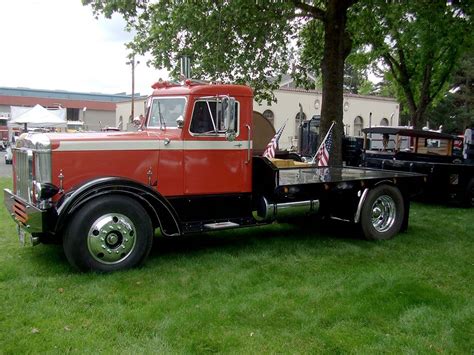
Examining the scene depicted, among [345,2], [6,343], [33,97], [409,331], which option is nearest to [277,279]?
[409,331]

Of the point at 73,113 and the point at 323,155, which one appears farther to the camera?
the point at 73,113

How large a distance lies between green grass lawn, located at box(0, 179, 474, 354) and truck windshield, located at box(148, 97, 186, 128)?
179cm

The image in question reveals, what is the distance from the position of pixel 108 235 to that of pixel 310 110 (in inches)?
1519

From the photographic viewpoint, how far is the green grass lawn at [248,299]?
430 cm

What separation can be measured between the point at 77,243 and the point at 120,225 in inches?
20.9

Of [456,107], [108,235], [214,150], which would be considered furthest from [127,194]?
[456,107]

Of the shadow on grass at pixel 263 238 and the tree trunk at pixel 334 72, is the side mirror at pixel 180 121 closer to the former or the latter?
the shadow on grass at pixel 263 238

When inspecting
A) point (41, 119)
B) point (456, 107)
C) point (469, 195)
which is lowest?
point (469, 195)

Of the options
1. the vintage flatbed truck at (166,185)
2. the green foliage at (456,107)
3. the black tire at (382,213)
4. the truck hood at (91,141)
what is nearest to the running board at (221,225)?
the vintage flatbed truck at (166,185)

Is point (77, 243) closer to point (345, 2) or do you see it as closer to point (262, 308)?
point (262, 308)

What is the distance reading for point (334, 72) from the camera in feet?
41.7

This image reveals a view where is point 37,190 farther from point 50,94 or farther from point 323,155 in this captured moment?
point 50,94

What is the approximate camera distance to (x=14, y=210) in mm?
6574

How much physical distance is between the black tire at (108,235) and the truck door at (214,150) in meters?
0.97
